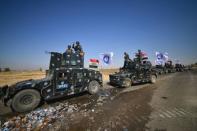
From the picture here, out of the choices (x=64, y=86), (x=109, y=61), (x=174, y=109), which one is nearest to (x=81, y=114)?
(x=64, y=86)

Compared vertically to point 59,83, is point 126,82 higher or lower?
lower

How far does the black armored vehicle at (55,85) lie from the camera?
6.74 m

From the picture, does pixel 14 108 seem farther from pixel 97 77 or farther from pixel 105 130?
pixel 97 77

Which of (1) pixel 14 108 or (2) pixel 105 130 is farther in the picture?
(1) pixel 14 108

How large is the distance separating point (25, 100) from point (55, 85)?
1.64 meters

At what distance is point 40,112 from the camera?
6.48 metres

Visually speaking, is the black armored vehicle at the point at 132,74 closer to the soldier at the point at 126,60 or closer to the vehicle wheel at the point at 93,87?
the soldier at the point at 126,60

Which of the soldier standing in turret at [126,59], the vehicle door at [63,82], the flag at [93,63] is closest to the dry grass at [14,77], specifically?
the flag at [93,63]

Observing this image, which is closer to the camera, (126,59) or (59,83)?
(59,83)

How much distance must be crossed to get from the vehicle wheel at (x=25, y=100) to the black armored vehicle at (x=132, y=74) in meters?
7.30

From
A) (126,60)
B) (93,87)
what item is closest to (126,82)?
(126,60)

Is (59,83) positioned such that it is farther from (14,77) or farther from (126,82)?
(14,77)

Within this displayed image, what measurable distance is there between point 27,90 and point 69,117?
2713 mm

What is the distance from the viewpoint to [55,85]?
311 inches
